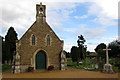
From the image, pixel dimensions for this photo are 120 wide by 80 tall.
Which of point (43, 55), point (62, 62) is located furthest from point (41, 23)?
point (62, 62)

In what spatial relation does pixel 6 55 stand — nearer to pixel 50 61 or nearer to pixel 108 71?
pixel 50 61

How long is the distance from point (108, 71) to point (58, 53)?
7888 mm

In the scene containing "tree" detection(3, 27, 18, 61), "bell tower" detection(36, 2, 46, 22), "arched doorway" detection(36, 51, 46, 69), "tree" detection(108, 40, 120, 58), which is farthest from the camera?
"tree" detection(108, 40, 120, 58)

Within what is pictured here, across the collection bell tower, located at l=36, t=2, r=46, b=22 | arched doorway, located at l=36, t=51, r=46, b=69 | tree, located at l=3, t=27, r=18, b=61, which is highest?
bell tower, located at l=36, t=2, r=46, b=22

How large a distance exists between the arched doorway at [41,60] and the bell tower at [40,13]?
199 inches

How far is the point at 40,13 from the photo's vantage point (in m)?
23.2

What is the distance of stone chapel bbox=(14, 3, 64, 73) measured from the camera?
21.5 metres

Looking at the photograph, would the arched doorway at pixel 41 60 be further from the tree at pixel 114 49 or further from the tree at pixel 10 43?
the tree at pixel 114 49

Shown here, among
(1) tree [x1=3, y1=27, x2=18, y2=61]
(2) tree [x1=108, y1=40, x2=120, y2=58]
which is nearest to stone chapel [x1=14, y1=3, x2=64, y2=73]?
(1) tree [x1=3, y1=27, x2=18, y2=61]

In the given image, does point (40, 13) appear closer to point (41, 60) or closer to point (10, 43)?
point (41, 60)

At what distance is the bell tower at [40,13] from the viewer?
899 inches

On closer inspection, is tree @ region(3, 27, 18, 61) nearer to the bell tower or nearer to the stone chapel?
the stone chapel

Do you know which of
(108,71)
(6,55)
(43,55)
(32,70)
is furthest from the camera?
(6,55)

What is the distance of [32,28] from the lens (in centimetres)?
2227
